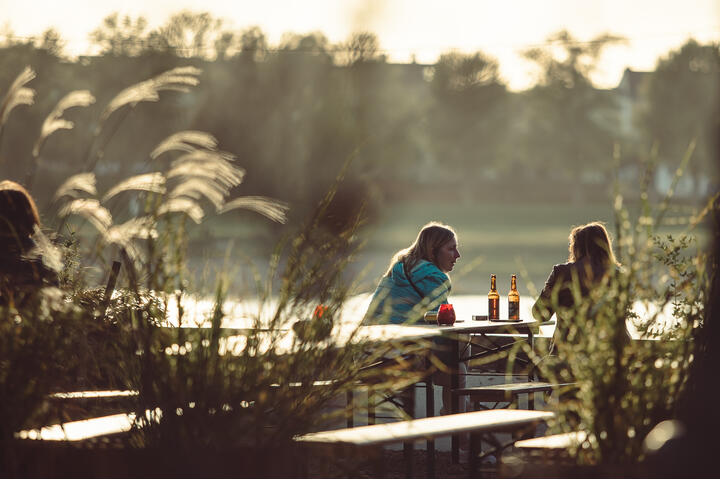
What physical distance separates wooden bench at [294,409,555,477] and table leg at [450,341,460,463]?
987 millimetres

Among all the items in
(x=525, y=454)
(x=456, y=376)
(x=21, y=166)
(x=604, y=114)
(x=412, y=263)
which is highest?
(x=604, y=114)

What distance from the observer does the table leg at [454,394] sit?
6228 millimetres

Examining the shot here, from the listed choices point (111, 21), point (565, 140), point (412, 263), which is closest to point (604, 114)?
point (565, 140)

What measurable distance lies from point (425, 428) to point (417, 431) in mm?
100

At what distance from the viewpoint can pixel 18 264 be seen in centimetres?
433

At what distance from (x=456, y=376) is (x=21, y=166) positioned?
88.9ft

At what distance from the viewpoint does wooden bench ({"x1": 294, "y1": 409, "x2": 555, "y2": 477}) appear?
3.90 metres

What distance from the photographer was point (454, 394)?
6270 millimetres

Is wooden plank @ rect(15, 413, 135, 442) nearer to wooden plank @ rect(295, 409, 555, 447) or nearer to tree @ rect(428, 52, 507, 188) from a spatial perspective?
wooden plank @ rect(295, 409, 555, 447)

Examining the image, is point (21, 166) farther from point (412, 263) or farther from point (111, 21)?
point (412, 263)

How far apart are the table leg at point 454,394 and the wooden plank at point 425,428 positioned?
128 centimetres

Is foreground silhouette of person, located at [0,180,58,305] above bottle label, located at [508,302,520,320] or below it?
below

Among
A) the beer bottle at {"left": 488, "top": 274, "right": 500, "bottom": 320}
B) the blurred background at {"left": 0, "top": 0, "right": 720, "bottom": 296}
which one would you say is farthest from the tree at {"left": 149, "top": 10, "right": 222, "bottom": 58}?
the beer bottle at {"left": 488, "top": 274, "right": 500, "bottom": 320}

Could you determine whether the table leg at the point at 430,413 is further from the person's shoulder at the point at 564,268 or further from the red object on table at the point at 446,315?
the person's shoulder at the point at 564,268
